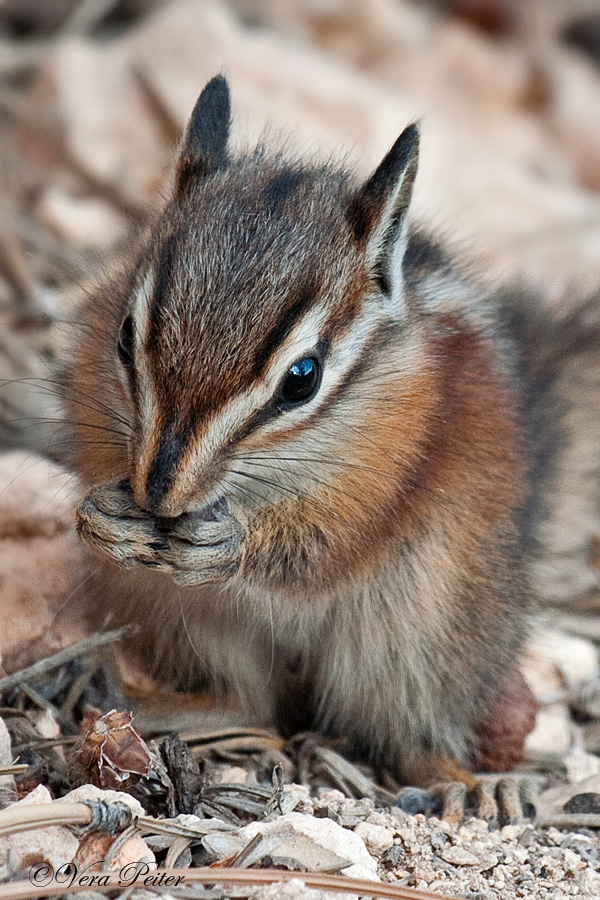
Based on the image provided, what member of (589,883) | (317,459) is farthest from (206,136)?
(589,883)

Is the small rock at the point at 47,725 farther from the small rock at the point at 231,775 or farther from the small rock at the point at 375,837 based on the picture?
the small rock at the point at 375,837

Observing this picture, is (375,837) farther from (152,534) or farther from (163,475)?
(163,475)

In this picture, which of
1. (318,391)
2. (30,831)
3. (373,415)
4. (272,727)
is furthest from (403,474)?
(30,831)

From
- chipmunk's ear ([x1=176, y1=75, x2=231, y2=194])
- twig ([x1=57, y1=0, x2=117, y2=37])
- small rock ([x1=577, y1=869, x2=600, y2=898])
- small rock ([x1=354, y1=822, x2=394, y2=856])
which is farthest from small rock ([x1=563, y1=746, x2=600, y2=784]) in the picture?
twig ([x1=57, y1=0, x2=117, y2=37])

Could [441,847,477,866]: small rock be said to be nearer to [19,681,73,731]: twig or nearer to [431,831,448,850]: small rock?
[431,831,448,850]: small rock

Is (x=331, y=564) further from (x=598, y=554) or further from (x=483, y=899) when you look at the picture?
(x=598, y=554)

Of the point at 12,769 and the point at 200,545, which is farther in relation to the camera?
the point at 200,545
